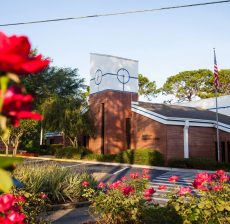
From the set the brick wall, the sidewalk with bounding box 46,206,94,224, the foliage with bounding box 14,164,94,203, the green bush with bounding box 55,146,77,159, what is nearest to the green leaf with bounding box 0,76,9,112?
the sidewalk with bounding box 46,206,94,224

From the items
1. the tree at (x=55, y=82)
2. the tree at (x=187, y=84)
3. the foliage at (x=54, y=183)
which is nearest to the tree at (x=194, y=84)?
the tree at (x=187, y=84)

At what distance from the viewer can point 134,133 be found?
3136 centimetres

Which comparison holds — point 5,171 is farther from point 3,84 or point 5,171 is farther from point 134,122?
point 134,122

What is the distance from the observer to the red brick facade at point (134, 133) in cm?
2755

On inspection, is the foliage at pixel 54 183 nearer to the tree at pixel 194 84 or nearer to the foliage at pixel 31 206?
the foliage at pixel 31 206

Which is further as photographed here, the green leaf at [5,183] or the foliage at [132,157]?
the foliage at [132,157]

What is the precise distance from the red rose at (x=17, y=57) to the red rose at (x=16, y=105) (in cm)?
8

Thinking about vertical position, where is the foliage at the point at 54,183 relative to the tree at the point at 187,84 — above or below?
below

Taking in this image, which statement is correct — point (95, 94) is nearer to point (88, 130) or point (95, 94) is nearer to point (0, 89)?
point (88, 130)

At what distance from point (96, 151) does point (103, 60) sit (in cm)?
876

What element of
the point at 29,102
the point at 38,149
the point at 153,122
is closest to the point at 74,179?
the point at 29,102

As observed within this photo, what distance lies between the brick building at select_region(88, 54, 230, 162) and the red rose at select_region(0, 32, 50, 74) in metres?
26.2

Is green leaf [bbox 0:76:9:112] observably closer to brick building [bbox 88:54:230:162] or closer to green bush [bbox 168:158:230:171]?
green bush [bbox 168:158:230:171]

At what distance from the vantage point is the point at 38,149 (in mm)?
41625
